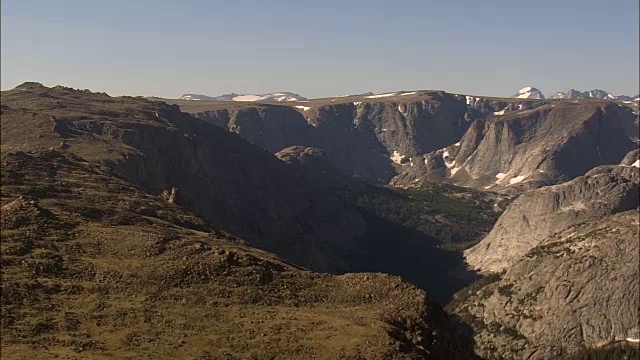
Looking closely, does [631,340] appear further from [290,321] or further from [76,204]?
[76,204]

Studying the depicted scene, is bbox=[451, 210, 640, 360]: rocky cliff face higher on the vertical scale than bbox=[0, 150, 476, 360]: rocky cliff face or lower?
lower

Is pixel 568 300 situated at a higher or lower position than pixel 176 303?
lower

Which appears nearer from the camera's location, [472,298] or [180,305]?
[180,305]

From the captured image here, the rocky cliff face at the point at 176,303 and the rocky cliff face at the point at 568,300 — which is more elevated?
the rocky cliff face at the point at 176,303

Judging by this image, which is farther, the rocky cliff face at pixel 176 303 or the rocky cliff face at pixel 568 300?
the rocky cliff face at pixel 568 300

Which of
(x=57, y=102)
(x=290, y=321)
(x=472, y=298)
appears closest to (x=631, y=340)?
(x=472, y=298)

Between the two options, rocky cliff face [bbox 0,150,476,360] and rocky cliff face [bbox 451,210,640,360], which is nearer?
rocky cliff face [bbox 0,150,476,360]

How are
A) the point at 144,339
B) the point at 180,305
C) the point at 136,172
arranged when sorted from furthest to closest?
the point at 136,172 < the point at 180,305 < the point at 144,339

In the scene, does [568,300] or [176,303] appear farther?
[568,300]
